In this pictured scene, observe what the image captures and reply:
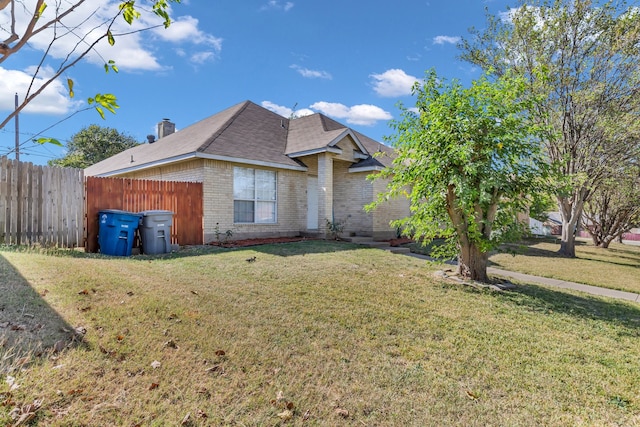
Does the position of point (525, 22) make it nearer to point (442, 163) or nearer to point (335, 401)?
point (442, 163)

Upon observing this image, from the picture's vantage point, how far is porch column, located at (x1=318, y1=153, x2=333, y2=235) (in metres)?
13.9

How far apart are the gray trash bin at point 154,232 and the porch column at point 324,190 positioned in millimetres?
6229

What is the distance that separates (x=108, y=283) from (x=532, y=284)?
28.5 feet

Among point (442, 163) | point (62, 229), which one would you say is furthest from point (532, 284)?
point (62, 229)

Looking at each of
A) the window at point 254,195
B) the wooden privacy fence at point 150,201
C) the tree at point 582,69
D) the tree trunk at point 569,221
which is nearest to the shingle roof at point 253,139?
the window at point 254,195

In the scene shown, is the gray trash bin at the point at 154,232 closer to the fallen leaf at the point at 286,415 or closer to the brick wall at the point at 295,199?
the brick wall at the point at 295,199

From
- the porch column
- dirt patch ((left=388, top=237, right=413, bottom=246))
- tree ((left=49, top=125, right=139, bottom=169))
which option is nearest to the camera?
dirt patch ((left=388, top=237, right=413, bottom=246))

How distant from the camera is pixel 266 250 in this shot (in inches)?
406

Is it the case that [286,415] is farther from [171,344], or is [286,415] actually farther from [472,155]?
[472,155]

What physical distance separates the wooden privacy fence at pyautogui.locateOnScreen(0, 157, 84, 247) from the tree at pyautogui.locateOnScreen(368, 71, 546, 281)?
8531 millimetres

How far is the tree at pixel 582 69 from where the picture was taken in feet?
38.9

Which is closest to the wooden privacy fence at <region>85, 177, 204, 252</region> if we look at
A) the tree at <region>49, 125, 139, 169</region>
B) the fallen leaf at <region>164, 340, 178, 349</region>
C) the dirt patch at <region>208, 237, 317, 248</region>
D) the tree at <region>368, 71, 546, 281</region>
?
the dirt patch at <region>208, 237, 317, 248</region>

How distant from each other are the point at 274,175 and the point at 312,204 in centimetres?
233

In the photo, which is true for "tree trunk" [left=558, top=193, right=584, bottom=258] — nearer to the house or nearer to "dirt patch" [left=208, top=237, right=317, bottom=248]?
the house
